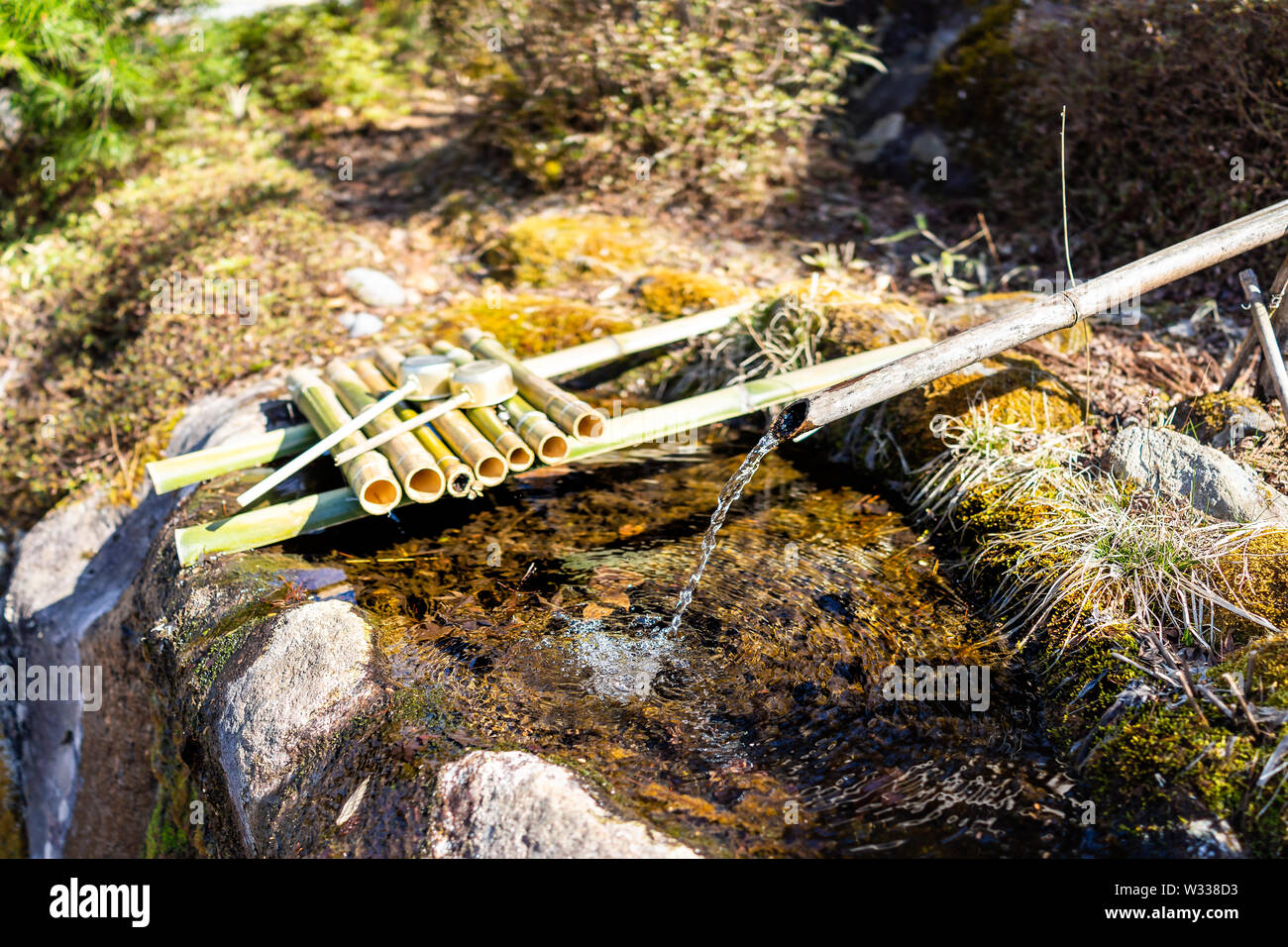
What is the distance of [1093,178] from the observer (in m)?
5.48

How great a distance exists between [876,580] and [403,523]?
72.9 inches

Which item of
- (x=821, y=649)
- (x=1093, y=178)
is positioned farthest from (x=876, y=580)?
(x=1093, y=178)

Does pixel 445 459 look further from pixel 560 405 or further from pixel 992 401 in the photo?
pixel 992 401

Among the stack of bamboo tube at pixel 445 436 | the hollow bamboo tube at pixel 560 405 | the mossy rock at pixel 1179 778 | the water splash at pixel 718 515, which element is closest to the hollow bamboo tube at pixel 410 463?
the stack of bamboo tube at pixel 445 436

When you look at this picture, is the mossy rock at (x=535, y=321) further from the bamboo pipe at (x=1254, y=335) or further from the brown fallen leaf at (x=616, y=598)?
the bamboo pipe at (x=1254, y=335)

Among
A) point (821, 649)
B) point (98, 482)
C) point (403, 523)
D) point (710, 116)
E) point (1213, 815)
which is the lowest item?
point (98, 482)

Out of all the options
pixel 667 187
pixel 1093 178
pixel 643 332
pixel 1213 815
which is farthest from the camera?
pixel 667 187

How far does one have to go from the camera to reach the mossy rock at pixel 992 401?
12.3 ft

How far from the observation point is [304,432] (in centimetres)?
382

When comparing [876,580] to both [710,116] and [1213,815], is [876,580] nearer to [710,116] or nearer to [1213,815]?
[1213,815]

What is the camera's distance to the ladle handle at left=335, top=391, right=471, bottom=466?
3.27m

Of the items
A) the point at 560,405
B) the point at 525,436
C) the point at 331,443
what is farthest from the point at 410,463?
the point at 560,405

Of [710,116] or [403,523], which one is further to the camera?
[710,116]

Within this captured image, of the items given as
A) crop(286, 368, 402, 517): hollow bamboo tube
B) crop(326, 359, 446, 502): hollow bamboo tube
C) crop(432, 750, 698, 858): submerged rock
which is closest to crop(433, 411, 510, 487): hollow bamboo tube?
crop(326, 359, 446, 502): hollow bamboo tube
